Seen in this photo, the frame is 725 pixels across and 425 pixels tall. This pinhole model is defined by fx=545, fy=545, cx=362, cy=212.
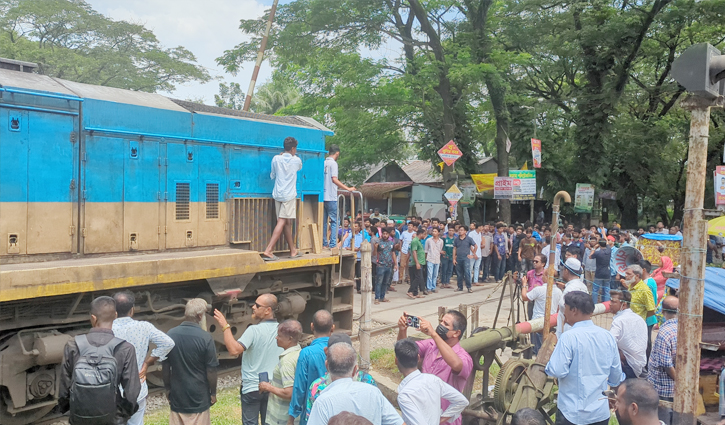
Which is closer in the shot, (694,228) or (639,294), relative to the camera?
(694,228)

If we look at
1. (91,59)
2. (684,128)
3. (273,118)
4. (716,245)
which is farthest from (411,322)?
(684,128)

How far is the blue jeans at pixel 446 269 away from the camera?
1532cm

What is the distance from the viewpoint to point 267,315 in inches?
187

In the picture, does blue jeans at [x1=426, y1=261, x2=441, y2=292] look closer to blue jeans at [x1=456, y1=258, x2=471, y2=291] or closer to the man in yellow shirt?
blue jeans at [x1=456, y1=258, x2=471, y2=291]

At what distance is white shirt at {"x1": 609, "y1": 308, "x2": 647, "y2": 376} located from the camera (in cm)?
540

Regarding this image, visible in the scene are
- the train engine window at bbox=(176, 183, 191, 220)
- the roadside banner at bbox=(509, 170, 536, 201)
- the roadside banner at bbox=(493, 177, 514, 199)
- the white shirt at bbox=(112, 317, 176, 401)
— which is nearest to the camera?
the white shirt at bbox=(112, 317, 176, 401)

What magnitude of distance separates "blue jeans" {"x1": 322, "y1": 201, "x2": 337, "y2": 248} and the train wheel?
4.79m

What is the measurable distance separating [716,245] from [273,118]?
1487 centimetres

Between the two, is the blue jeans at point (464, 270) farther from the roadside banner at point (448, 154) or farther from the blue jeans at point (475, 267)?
the roadside banner at point (448, 154)

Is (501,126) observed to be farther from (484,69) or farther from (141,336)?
(141,336)

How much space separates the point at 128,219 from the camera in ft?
22.3

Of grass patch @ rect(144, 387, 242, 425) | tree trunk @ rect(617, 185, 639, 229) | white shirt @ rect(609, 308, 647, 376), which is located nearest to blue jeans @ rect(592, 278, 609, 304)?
white shirt @ rect(609, 308, 647, 376)

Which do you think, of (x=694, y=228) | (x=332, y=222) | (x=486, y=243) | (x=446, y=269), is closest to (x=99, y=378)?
(x=694, y=228)

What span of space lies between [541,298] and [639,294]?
1.38 metres
